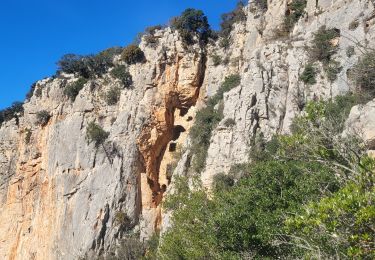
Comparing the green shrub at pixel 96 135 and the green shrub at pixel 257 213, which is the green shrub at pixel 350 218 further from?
the green shrub at pixel 96 135

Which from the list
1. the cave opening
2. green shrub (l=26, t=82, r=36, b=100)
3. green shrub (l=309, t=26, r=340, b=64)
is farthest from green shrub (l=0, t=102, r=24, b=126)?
green shrub (l=309, t=26, r=340, b=64)

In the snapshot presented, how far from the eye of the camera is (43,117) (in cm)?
3953

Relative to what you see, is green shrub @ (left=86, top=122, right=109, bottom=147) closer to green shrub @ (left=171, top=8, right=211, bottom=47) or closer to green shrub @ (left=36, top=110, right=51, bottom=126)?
green shrub @ (left=36, top=110, right=51, bottom=126)

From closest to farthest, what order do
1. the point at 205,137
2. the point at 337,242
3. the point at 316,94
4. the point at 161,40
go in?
1. the point at 337,242
2. the point at 316,94
3. the point at 205,137
4. the point at 161,40

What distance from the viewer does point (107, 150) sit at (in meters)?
34.7

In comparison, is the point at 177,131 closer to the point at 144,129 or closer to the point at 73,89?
the point at 144,129

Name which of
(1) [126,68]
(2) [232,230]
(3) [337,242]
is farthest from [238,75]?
(3) [337,242]

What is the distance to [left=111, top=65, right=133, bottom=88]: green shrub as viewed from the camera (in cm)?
3762

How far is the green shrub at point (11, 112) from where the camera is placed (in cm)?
4519

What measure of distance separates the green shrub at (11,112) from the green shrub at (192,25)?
17.6 m

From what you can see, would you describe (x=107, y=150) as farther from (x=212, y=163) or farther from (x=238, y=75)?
(x=238, y=75)

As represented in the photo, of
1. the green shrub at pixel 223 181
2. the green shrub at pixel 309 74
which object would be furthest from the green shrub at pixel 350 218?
the green shrub at pixel 309 74

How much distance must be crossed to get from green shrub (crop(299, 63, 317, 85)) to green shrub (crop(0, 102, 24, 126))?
92.3 feet

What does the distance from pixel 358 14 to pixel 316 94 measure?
5650 mm
